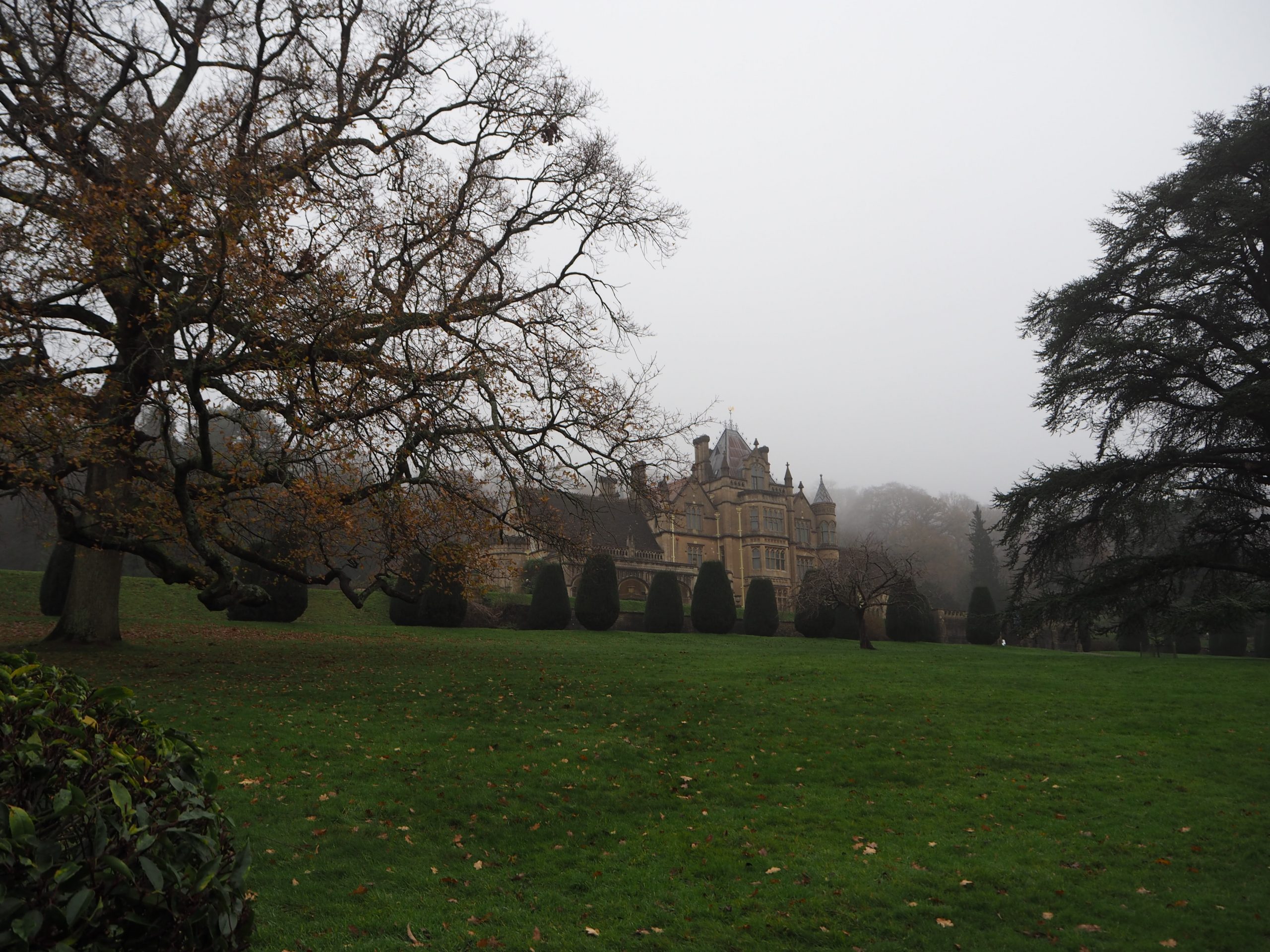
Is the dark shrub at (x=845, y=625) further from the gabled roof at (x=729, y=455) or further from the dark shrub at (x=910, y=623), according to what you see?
the gabled roof at (x=729, y=455)

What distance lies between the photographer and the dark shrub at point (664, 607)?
108ft

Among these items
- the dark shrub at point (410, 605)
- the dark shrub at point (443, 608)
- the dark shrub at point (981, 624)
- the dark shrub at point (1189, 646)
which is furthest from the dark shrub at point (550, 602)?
the dark shrub at point (1189, 646)

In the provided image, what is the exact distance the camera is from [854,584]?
29156 millimetres

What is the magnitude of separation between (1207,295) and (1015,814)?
Answer: 38.7 ft

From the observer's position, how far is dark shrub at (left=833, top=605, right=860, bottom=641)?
37.4 m

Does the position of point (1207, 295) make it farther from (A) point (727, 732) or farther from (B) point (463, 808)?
(B) point (463, 808)

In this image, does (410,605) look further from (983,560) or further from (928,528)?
(928,528)

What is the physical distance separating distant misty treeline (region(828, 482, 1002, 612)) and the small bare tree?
26.2m

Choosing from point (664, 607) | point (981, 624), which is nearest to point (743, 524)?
point (981, 624)

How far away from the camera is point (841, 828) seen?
8039 millimetres

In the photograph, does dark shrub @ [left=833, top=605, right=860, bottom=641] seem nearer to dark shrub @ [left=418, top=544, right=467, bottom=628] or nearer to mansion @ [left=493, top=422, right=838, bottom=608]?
mansion @ [left=493, top=422, right=838, bottom=608]

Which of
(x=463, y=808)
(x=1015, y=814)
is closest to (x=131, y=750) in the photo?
→ (x=463, y=808)

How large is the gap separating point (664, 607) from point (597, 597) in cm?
347

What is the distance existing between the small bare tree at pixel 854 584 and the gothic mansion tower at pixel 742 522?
20.7 metres
